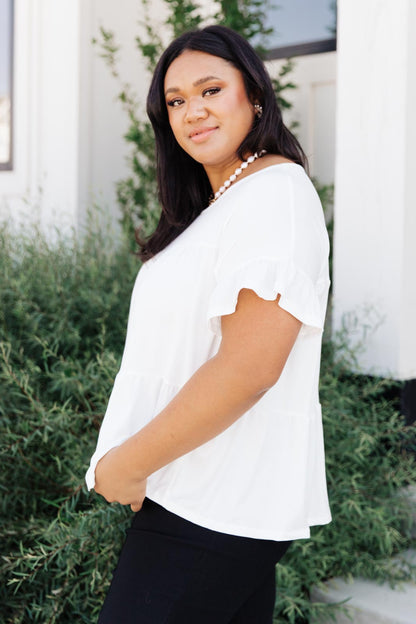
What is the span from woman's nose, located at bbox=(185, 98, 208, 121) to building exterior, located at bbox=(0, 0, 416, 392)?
1.67 meters

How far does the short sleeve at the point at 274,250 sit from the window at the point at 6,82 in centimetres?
383

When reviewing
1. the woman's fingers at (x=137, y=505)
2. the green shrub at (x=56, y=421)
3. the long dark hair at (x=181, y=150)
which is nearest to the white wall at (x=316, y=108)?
the green shrub at (x=56, y=421)

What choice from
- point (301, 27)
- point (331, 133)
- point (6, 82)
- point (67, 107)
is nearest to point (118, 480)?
point (331, 133)

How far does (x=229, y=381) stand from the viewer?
1.15 meters

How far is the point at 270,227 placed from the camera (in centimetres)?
117

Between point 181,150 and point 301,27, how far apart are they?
9.88 feet

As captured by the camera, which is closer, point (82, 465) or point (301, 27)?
point (82, 465)

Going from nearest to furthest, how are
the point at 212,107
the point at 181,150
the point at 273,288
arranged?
1. the point at 273,288
2. the point at 212,107
3. the point at 181,150

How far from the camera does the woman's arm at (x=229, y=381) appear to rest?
1146 mm

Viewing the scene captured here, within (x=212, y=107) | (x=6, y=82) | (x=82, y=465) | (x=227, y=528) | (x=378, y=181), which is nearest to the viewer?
(x=227, y=528)

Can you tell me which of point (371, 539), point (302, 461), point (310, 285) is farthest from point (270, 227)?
point (371, 539)

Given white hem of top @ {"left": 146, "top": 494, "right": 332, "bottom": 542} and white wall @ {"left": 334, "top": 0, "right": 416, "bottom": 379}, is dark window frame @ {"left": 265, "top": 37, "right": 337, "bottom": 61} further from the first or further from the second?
white hem of top @ {"left": 146, "top": 494, "right": 332, "bottom": 542}

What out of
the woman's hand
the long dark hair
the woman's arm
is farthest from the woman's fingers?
the long dark hair

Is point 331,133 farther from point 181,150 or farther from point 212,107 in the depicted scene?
point 212,107
